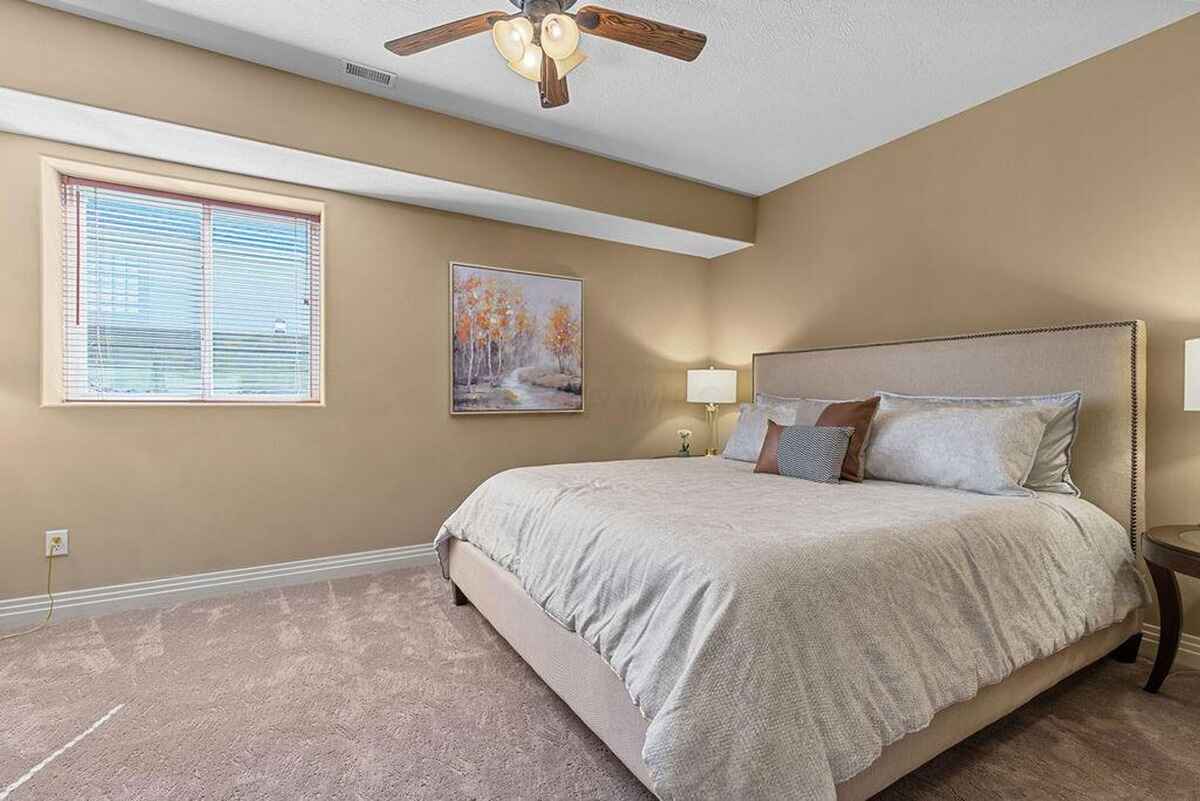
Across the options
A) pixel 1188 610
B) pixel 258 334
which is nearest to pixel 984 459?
pixel 1188 610

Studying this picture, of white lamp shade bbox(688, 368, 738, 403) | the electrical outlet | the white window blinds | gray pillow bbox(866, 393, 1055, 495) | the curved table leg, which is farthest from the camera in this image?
white lamp shade bbox(688, 368, 738, 403)

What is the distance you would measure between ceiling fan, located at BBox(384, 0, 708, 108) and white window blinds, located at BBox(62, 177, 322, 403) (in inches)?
68.7

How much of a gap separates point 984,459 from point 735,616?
5.30ft

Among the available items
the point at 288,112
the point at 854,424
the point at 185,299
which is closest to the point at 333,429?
the point at 185,299

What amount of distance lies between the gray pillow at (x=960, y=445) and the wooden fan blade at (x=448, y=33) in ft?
7.64

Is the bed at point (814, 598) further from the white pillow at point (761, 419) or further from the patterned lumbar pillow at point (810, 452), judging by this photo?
the white pillow at point (761, 419)

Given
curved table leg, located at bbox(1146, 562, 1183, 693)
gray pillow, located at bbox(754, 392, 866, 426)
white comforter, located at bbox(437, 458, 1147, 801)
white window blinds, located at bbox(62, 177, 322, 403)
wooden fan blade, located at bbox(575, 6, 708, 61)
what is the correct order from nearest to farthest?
white comforter, located at bbox(437, 458, 1147, 801) → wooden fan blade, located at bbox(575, 6, 708, 61) → curved table leg, located at bbox(1146, 562, 1183, 693) → white window blinds, located at bbox(62, 177, 322, 403) → gray pillow, located at bbox(754, 392, 866, 426)

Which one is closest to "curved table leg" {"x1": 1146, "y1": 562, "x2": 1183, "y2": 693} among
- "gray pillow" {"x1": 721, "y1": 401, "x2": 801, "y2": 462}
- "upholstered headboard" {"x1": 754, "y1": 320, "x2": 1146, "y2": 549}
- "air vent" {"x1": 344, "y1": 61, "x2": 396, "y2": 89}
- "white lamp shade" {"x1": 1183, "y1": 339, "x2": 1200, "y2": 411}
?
"upholstered headboard" {"x1": 754, "y1": 320, "x2": 1146, "y2": 549}

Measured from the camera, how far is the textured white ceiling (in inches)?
85.3

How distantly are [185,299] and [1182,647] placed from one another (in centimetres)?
489

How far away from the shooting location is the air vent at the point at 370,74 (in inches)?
101

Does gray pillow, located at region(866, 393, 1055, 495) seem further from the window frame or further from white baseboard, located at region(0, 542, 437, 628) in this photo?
the window frame

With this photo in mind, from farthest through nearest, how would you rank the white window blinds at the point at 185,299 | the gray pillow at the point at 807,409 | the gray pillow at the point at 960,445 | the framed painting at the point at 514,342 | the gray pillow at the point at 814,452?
the framed painting at the point at 514,342
the gray pillow at the point at 807,409
the white window blinds at the point at 185,299
the gray pillow at the point at 814,452
the gray pillow at the point at 960,445

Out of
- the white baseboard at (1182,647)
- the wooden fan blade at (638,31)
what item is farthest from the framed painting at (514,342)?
the white baseboard at (1182,647)
